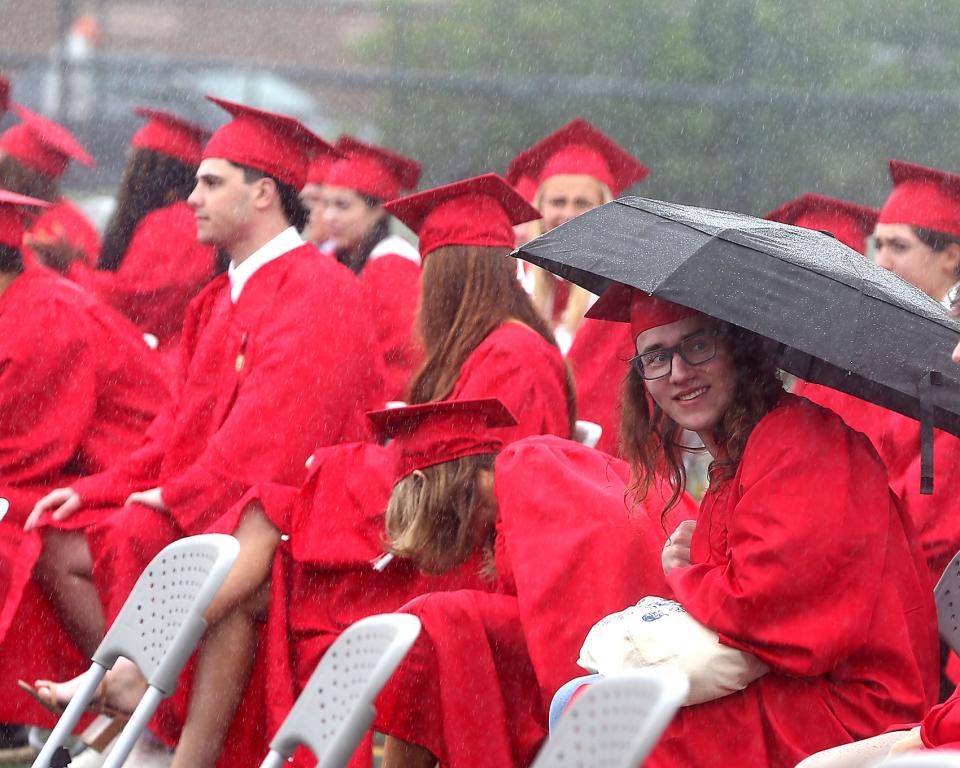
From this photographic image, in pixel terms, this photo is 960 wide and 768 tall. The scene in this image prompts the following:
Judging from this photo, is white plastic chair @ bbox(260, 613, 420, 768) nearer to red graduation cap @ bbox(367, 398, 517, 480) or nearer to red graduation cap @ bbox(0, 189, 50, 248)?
red graduation cap @ bbox(367, 398, 517, 480)

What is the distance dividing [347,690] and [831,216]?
12.1 feet

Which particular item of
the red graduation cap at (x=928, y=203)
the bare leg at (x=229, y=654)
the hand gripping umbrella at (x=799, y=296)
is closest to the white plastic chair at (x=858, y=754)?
the hand gripping umbrella at (x=799, y=296)

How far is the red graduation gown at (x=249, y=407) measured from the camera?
176 inches

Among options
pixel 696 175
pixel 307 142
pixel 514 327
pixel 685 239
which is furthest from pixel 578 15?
pixel 685 239

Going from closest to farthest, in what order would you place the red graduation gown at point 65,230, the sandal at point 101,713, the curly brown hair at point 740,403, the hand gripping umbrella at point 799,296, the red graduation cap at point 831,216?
1. the hand gripping umbrella at point 799,296
2. the curly brown hair at point 740,403
3. the sandal at point 101,713
4. the red graduation gown at point 65,230
5. the red graduation cap at point 831,216

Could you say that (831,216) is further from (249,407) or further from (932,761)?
(932,761)

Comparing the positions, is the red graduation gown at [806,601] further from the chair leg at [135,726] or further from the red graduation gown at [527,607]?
the chair leg at [135,726]

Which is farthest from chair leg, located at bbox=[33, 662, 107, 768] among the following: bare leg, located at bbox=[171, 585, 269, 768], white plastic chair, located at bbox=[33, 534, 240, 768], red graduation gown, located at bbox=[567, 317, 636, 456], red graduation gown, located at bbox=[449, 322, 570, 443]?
red graduation gown, located at bbox=[567, 317, 636, 456]

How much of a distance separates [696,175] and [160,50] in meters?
8.49

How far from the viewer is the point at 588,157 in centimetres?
641

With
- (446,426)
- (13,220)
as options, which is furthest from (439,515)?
(13,220)

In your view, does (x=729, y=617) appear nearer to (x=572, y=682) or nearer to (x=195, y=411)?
(x=572, y=682)

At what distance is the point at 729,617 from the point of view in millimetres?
2670

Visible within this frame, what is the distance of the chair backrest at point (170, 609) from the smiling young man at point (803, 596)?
3.01 ft
